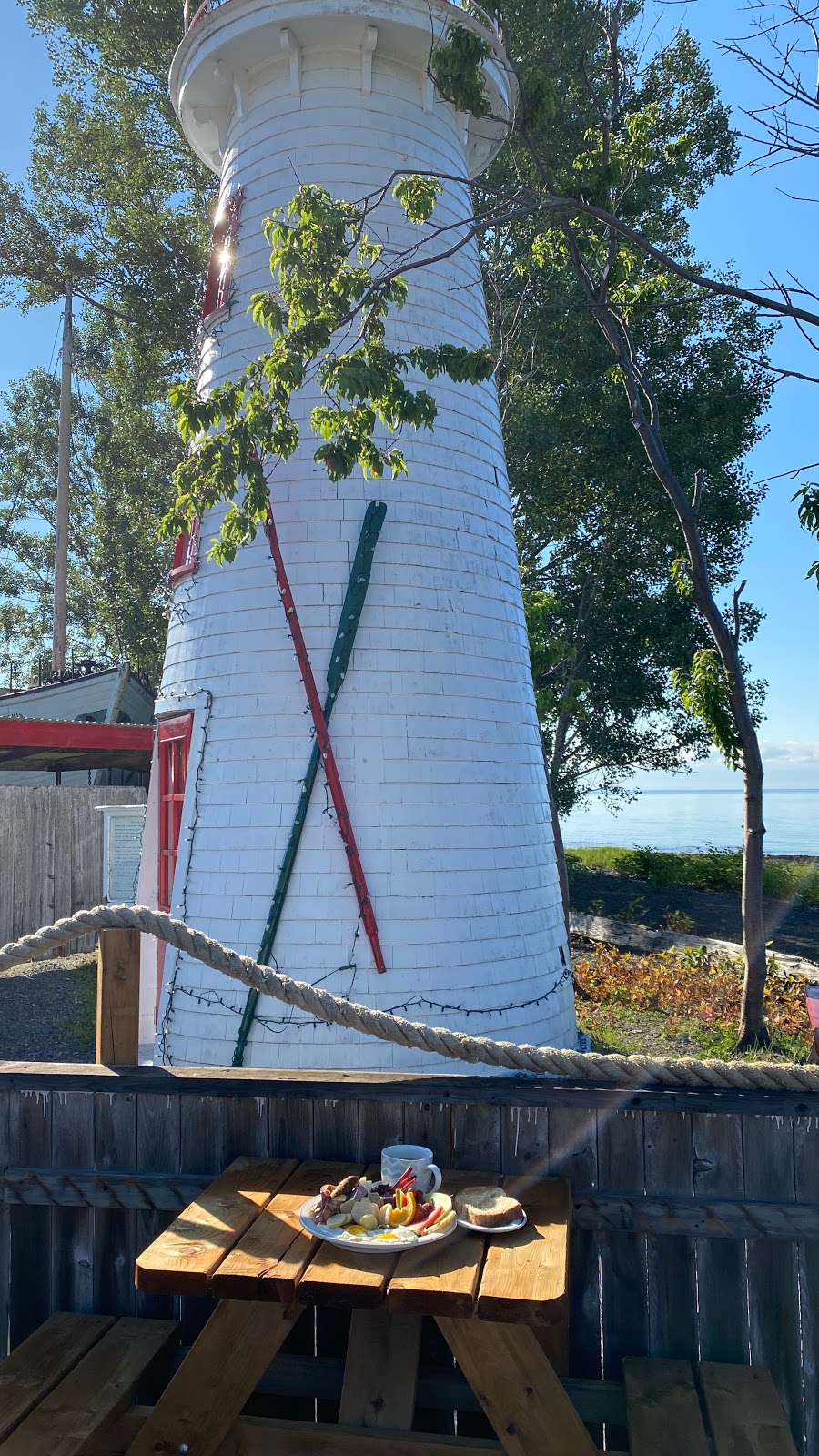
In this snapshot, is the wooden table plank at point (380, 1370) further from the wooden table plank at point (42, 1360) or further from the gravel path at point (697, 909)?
the gravel path at point (697, 909)

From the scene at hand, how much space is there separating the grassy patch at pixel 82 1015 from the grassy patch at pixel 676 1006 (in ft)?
18.3

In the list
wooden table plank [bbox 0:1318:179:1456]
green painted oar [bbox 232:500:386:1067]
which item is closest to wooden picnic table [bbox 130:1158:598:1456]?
wooden table plank [bbox 0:1318:179:1456]

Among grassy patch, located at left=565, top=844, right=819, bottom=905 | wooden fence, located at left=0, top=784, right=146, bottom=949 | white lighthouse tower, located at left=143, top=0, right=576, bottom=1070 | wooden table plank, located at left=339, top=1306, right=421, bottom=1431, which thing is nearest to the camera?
wooden table plank, located at left=339, top=1306, right=421, bottom=1431

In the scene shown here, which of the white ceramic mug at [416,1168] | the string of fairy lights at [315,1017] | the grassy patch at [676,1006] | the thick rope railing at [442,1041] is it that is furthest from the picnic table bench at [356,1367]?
the grassy patch at [676,1006]

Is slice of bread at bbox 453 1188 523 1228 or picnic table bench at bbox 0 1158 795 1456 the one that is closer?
picnic table bench at bbox 0 1158 795 1456

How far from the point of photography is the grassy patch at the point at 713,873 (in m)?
22.0

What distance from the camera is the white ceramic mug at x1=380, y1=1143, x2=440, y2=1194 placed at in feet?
9.66

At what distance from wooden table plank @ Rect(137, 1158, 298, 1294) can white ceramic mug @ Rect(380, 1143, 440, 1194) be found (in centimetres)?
35

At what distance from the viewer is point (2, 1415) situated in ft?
9.00

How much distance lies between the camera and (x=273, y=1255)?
265cm

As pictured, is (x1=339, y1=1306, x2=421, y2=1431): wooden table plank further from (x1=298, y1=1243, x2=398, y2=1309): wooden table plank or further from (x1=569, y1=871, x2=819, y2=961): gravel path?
(x1=569, y1=871, x2=819, y2=961): gravel path

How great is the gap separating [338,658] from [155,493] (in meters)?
21.3

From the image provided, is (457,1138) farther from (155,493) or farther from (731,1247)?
(155,493)

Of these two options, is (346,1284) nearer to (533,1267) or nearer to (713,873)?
(533,1267)
